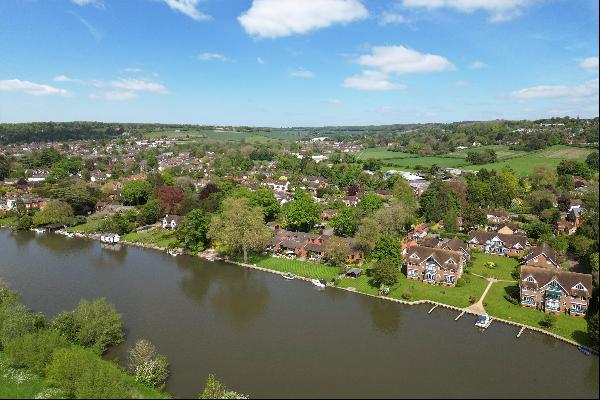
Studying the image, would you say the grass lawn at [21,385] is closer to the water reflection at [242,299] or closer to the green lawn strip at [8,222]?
the water reflection at [242,299]

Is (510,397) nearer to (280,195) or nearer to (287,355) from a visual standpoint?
(287,355)

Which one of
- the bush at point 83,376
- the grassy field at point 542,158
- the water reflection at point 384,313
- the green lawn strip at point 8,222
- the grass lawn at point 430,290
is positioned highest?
the grassy field at point 542,158

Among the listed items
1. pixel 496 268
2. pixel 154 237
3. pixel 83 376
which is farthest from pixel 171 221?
pixel 496 268

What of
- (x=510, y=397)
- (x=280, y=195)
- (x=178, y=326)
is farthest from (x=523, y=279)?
(x=280, y=195)

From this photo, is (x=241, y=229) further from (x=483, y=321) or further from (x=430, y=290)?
(x=483, y=321)

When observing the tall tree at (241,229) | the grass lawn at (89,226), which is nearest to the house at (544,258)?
the tall tree at (241,229)
